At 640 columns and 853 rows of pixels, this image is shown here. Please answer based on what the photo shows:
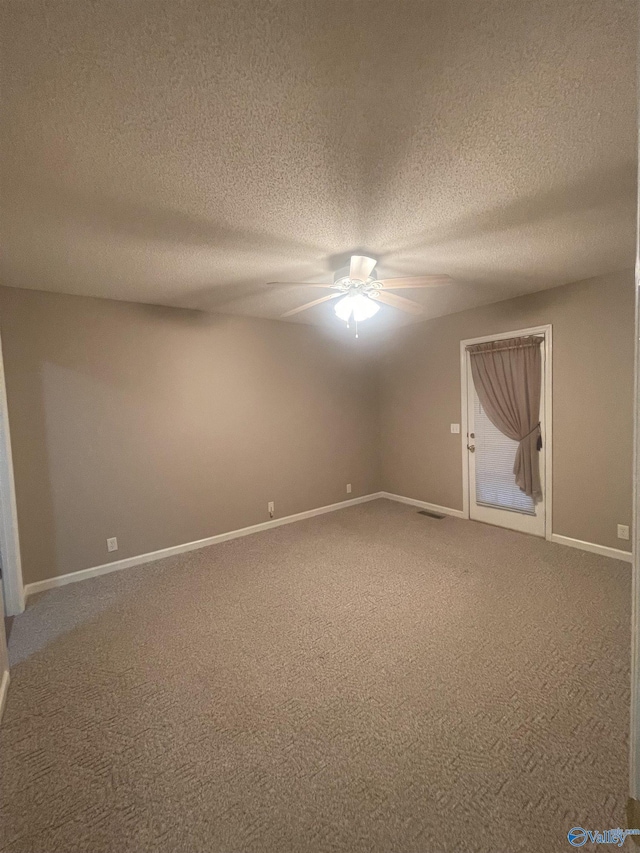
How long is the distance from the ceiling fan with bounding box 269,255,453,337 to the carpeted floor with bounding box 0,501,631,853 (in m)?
2.24

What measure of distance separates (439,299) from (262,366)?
82.2 inches

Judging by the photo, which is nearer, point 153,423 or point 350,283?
point 350,283

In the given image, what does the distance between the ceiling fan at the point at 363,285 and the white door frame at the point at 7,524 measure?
7.31ft

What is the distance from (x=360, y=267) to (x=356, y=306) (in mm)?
443

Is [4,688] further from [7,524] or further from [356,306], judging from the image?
[356,306]

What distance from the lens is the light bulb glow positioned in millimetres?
2650

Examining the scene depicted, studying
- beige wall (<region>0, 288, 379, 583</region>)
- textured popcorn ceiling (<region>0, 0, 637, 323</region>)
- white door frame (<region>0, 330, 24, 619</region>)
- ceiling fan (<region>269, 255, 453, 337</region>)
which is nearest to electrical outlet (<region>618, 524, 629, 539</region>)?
textured popcorn ceiling (<region>0, 0, 637, 323</region>)

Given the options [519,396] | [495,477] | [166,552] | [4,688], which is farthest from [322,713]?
[519,396]

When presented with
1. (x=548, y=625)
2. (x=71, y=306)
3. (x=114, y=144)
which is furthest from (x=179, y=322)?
(x=548, y=625)

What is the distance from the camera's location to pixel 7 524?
101 inches

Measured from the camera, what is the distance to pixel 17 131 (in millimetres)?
1288

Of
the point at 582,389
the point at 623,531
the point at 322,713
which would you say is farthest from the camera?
the point at 582,389

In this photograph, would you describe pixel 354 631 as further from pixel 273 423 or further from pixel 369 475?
pixel 369 475

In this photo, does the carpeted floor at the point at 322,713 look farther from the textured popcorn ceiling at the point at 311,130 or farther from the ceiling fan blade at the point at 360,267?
the textured popcorn ceiling at the point at 311,130
